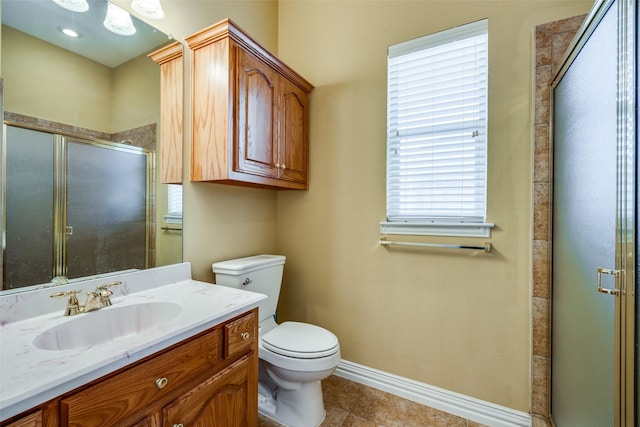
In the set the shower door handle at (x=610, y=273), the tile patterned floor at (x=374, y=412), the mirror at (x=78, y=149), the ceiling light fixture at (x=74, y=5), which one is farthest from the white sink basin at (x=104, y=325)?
the shower door handle at (x=610, y=273)

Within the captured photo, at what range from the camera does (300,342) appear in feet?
4.94

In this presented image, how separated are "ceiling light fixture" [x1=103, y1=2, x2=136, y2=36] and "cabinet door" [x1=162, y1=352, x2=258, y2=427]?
154 centimetres

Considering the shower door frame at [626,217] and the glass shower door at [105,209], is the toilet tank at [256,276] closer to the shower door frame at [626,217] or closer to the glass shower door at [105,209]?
the glass shower door at [105,209]

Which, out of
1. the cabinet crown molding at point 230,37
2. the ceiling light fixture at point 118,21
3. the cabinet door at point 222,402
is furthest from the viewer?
the cabinet crown molding at point 230,37

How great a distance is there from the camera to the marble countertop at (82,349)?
61 centimetres

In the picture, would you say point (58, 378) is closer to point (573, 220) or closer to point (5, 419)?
point (5, 419)

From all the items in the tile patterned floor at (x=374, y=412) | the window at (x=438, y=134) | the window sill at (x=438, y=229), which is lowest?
the tile patterned floor at (x=374, y=412)

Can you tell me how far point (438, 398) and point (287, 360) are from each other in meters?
0.96

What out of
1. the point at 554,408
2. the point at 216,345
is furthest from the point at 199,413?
the point at 554,408

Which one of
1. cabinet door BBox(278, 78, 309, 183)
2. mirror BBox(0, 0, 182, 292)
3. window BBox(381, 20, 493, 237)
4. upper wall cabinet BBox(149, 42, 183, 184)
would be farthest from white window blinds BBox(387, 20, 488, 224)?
mirror BBox(0, 0, 182, 292)

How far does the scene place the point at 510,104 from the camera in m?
1.50

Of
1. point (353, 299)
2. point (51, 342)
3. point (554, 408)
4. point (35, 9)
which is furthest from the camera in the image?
point (353, 299)

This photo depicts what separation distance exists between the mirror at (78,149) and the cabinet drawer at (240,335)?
0.61 m

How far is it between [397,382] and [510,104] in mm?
1748
